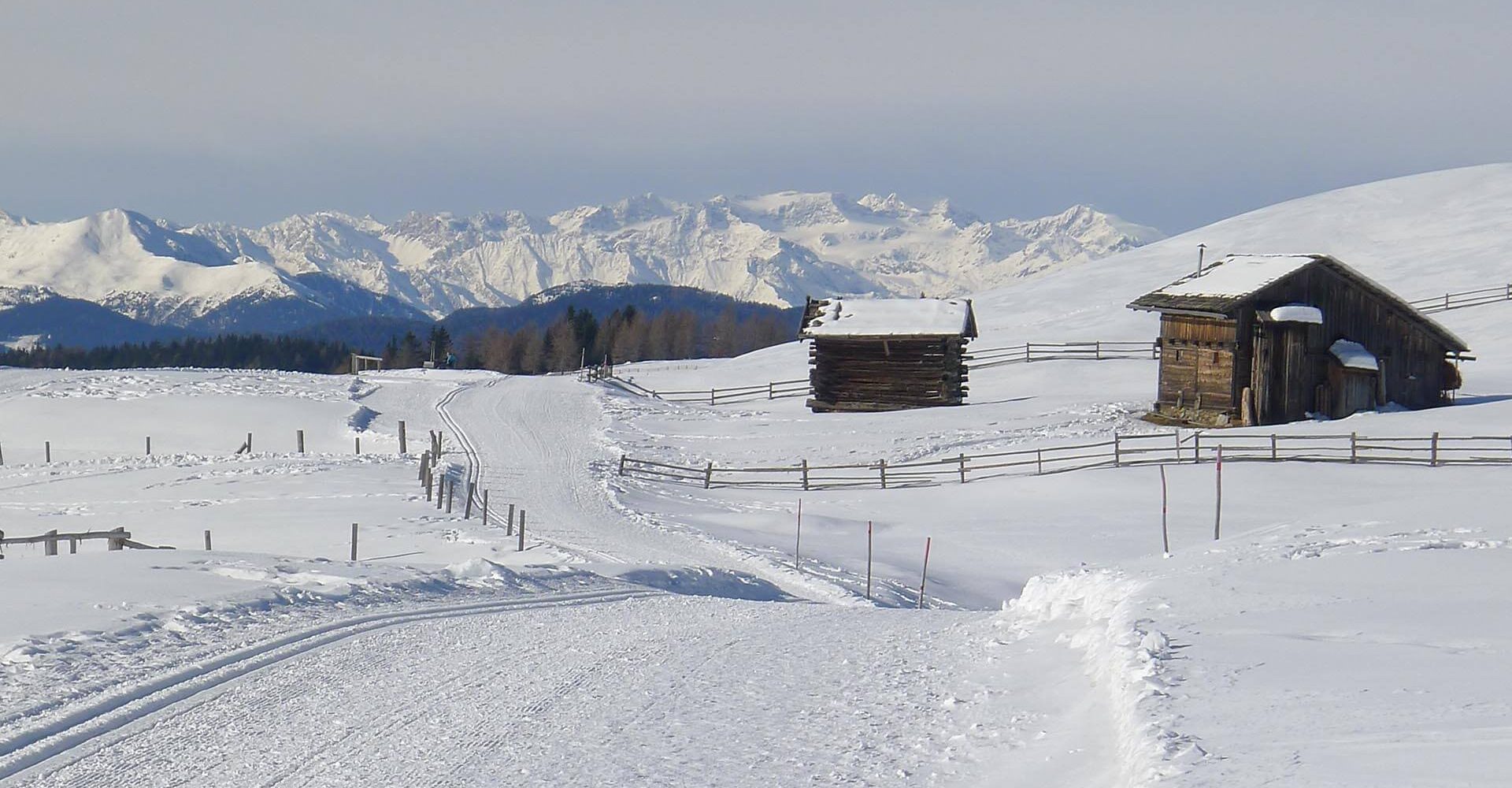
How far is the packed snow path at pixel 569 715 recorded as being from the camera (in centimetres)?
1007

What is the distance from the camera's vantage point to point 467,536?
107 ft

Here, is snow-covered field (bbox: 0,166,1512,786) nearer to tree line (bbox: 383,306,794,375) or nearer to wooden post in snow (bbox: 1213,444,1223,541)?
wooden post in snow (bbox: 1213,444,1223,541)

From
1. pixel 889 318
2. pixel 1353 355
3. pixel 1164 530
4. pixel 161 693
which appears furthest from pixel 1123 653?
pixel 889 318

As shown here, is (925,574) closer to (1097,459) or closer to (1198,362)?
(1097,459)

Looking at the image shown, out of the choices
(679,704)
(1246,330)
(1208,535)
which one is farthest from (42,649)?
(1246,330)

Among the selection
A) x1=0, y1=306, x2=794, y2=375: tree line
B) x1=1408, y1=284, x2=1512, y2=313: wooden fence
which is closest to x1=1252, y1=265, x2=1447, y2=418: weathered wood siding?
x1=1408, y1=284, x2=1512, y2=313: wooden fence

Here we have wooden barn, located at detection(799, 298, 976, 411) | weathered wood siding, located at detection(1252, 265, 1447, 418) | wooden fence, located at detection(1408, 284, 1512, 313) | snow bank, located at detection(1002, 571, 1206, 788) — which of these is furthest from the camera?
wooden fence, located at detection(1408, 284, 1512, 313)

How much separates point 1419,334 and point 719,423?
27.7 m

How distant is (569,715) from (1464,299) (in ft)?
264

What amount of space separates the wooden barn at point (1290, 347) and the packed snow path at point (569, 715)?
3821cm

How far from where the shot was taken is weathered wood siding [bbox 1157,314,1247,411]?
51.4 metres

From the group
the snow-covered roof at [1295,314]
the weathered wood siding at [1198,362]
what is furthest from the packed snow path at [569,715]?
the snow-covered roof at [1295,314]

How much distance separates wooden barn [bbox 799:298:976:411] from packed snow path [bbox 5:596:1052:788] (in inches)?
1812

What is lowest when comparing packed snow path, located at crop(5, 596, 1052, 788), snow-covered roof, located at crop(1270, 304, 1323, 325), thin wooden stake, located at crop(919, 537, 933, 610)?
thin wooden stake, located at crop(919, 537, 933, 610)
